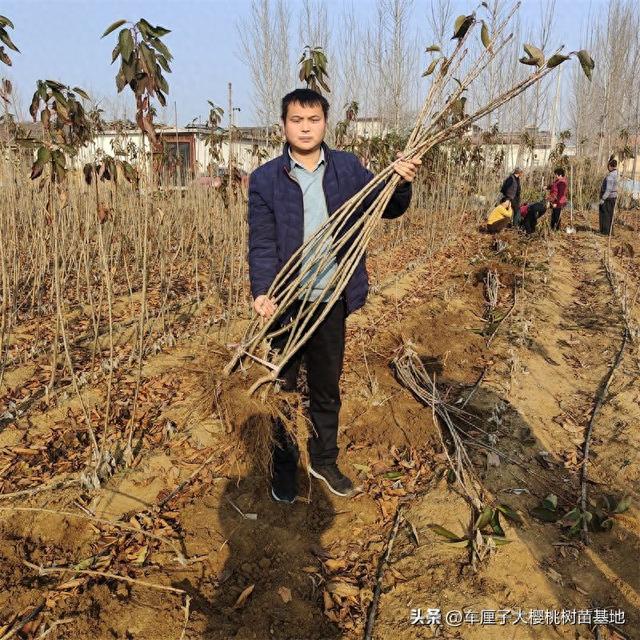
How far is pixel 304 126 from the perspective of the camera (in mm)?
1718

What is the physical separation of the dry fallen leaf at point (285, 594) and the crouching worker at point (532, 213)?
8614 mm

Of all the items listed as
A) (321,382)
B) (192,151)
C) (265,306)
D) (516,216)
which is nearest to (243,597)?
(321,382)

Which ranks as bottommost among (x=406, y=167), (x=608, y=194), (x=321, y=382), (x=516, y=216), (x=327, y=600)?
(x=327, y=600)

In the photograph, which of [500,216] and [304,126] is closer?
[304,126]

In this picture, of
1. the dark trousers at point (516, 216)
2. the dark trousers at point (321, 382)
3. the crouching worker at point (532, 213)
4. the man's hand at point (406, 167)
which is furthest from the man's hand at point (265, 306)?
the dark trousers at point (516, 216)

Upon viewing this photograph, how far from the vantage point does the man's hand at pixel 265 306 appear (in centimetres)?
181

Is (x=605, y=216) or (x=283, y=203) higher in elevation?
(x=283, y=203)

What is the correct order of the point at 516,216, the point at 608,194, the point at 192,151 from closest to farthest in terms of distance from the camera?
the point at 192,151, the point at 608,194, the point at 516,216

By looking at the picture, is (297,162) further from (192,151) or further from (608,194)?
(608,194)

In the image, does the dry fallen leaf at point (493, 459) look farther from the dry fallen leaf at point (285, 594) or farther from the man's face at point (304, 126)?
the man's face at point (304, 126)

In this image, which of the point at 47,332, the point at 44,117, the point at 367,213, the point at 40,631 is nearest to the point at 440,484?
the point at 367,213

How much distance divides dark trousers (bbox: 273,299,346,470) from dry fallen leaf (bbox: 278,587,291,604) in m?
0.47

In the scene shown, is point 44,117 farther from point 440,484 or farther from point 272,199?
point 440,484

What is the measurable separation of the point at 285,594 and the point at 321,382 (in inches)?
29.5
